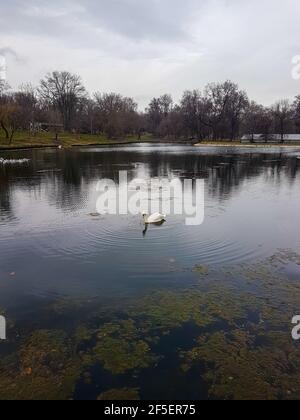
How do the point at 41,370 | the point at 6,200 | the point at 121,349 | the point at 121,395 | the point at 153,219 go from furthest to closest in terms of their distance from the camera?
→ the point at 6,200 → the point at 153,219 → the point at 121,349 → the point at 41,370 → the point at 121,395

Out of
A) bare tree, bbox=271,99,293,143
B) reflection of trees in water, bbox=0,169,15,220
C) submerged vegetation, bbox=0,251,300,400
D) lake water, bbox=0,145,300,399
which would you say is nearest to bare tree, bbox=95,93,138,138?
bare tree, bbox=271,99,293,143

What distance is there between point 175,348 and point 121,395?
155cm

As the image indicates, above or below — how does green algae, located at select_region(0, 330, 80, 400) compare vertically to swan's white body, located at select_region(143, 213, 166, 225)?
below

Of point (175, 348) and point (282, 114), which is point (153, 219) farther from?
point (282, 114)

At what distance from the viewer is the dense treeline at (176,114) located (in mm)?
106438

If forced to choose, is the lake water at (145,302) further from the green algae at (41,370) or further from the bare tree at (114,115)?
the bare tree at (114,115)

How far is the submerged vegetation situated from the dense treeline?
316ft

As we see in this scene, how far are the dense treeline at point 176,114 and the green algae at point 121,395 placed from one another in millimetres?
98444

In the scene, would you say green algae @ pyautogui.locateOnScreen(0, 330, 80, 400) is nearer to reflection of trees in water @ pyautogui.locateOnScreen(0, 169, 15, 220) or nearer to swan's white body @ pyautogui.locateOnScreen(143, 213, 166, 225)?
swan's white body @ pyautogui.locateOnScreen(143, 213, 166, 225)

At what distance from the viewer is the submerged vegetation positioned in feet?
19.7

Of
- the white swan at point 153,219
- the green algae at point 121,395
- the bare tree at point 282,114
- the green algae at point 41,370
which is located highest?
the bare tree at point 282,114

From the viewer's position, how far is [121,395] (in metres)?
5.84

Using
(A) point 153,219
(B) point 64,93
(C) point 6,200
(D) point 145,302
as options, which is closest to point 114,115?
(B) point 64,93

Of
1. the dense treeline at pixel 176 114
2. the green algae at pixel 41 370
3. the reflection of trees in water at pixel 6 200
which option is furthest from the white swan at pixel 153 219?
the dense treeline at pixel 176 114
